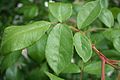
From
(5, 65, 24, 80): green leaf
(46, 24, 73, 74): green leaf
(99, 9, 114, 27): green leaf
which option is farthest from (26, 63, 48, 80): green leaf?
(46, 24, 73, 74): green leaf

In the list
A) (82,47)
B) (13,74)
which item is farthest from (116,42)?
(13,74)

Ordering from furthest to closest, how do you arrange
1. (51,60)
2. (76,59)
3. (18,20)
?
1. (18,20)
2. (76,59)
3. (51,60)

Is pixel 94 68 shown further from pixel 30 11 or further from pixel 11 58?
pixel 30 11

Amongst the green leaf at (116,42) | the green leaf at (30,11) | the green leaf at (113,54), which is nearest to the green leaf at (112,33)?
the green leaf at (116,42)

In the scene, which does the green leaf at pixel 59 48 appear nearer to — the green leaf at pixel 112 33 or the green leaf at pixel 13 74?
the green leaf at pixel 112 33

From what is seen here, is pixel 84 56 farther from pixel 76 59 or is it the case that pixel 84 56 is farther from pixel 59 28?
pixel 76 59

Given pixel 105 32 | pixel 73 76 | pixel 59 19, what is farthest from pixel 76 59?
pixel 59 19
